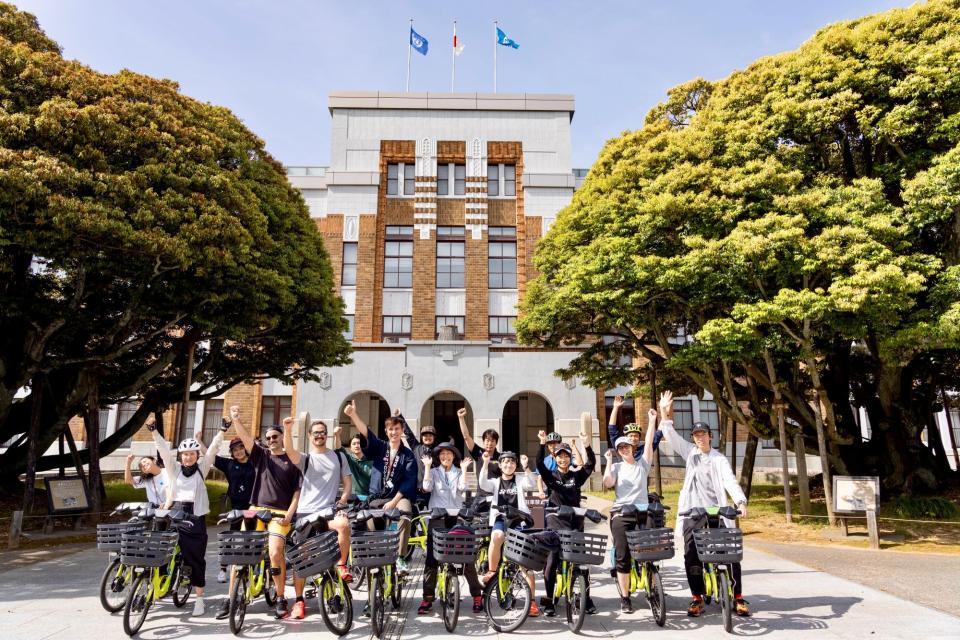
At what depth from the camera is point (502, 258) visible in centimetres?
3125

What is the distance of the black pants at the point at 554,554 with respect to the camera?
23.0 ft

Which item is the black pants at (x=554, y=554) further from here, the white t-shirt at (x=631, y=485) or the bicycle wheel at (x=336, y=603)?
the bicycle wheel at (x=336, y=603)

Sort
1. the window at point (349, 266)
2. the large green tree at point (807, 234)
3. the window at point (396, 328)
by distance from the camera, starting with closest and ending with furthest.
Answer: the large green tree at point (807, 234), the window at point (396, 328), the window at point (349, 266)

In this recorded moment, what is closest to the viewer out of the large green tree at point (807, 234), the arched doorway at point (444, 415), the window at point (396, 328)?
the large green tree at point (807, 234)

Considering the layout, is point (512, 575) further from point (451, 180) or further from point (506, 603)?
point (451, 180)

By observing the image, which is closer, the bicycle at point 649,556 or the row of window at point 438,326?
the bicycle at point 649,556

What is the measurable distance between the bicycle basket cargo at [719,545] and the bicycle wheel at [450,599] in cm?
271

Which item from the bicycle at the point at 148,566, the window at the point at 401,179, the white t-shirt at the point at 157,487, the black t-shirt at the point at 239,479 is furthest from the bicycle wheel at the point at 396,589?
the window at the point at 401,179

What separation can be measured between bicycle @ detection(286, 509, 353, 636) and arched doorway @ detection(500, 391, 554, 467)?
2456 cm

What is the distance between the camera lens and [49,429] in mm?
16594

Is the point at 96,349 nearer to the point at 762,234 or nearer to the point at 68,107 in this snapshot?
the point at 68,107

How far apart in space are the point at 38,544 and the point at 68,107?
9.16m

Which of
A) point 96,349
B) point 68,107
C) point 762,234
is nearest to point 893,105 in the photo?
point 762,234

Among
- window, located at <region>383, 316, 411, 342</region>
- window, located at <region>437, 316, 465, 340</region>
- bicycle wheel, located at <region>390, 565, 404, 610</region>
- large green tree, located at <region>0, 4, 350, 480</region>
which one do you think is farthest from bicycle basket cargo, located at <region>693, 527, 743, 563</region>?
window, located at <region>383, 316, 411, 342</region>
